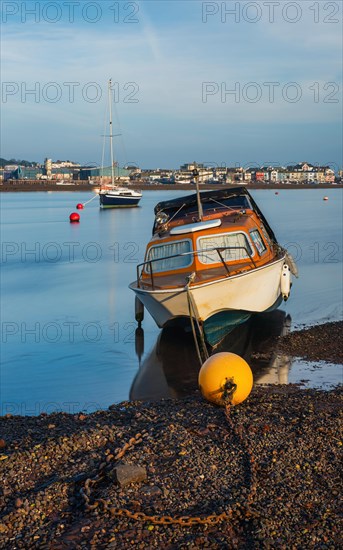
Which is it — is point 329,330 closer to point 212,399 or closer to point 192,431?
point 212,399

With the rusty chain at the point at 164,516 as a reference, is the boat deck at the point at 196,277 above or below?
above

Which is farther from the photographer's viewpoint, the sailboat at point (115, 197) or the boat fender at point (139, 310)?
the sailboat at point (115, 197)

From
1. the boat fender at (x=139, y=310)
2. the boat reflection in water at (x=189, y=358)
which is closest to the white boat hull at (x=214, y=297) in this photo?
the boat reflection in water at (x=189, y=358)

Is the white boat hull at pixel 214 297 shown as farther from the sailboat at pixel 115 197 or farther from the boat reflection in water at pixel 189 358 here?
the sailboat at pixel 115 197

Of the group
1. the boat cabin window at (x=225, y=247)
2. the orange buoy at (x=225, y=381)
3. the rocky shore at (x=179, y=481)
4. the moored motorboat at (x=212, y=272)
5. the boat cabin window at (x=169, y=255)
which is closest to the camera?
the rocky shore at (x=179, y=481)

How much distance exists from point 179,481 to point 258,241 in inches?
438

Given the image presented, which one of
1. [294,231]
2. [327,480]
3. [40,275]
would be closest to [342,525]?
[327,480]

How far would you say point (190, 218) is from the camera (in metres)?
18.3

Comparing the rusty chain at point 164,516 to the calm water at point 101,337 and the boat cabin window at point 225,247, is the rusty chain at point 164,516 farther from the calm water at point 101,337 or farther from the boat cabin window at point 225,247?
the boat cabin window at point 225,247

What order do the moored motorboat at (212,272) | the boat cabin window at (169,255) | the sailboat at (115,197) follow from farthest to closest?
the sailboat at (115,197), the boat cabin window at (169,255), the moored motorboat at (212,272)

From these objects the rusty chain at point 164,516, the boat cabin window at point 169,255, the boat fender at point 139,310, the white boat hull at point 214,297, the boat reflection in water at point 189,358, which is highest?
the boat cabin window at point 169,255

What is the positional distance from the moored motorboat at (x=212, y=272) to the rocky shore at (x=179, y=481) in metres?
5.21

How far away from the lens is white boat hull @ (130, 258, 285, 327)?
14531 mm

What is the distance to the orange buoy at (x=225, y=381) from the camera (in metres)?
9.65
